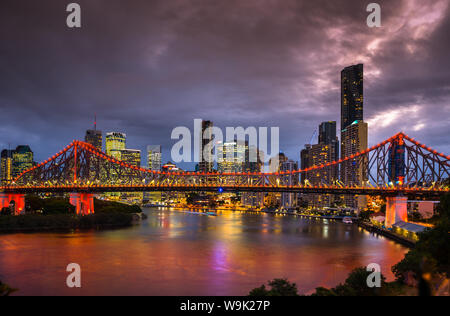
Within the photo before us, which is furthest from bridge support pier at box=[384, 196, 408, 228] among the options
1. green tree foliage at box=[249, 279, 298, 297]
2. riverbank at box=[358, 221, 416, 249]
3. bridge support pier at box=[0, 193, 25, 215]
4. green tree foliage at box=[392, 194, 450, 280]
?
bridge support pier at box=[0, 193, 25, 215]

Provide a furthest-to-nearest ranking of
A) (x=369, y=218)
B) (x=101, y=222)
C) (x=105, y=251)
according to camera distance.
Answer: (x=369, y=218), (x=101, y=222), (x=105, y=251)

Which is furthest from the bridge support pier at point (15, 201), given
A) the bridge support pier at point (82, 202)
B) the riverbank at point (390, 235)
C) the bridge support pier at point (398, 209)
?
the bridge support pier at point (398, 209)

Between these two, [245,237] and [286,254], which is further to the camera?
[245,237]

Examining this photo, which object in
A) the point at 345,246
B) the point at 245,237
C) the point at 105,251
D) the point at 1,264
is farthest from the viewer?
the point at 245,237

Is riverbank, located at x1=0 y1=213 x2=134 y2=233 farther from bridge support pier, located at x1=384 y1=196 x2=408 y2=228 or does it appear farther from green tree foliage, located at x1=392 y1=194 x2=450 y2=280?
green tree foliage, located at x1=392 y1=194 x2=450 y2=280

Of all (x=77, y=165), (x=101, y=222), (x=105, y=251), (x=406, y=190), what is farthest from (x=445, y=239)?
(x=77, y=165)
